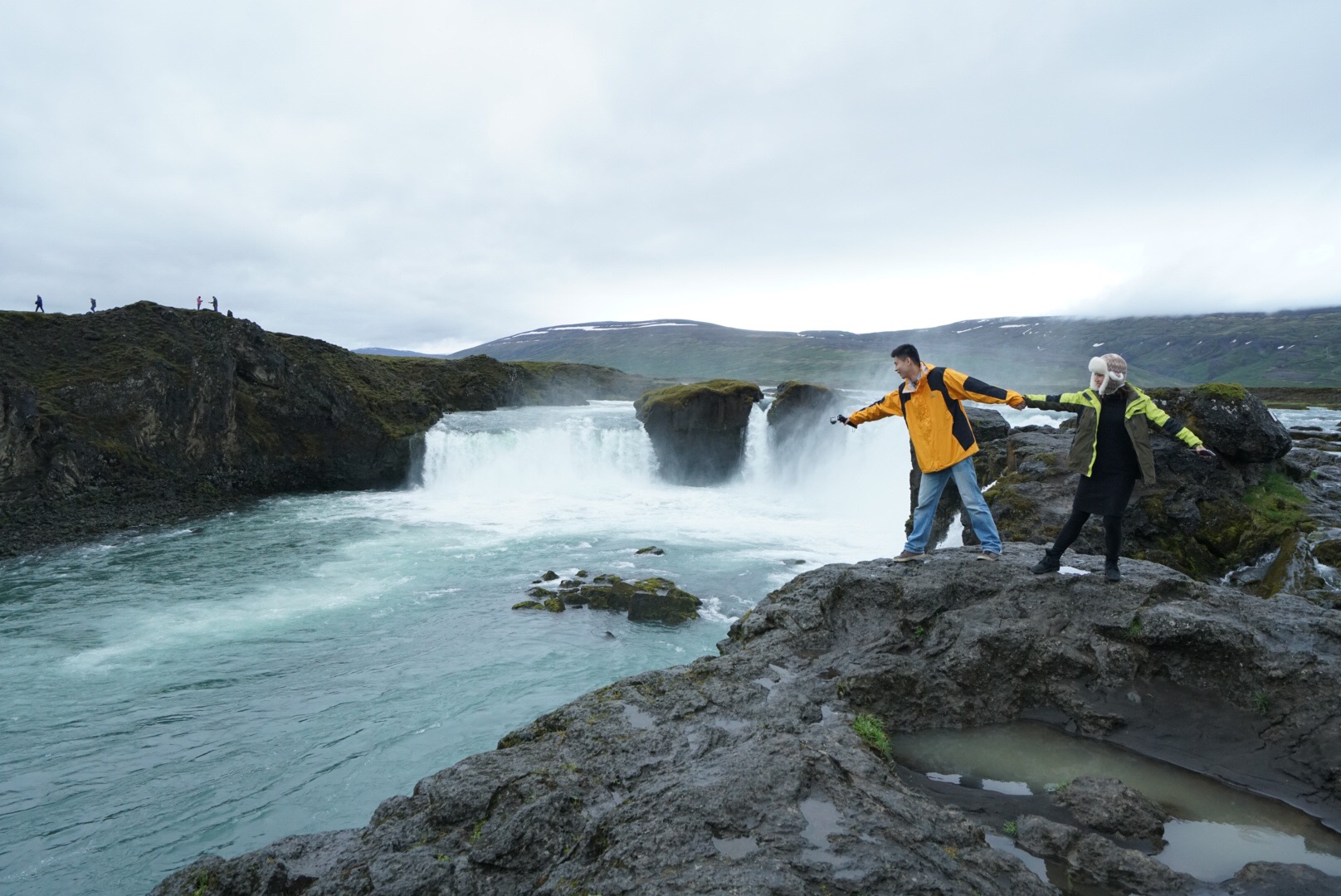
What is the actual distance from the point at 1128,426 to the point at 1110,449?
0.92 feet

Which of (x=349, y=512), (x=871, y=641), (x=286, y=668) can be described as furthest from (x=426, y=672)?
(x=349, y=512)

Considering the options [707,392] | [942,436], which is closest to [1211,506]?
[942,436]

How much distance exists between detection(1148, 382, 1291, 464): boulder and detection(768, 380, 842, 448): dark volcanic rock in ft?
78.1

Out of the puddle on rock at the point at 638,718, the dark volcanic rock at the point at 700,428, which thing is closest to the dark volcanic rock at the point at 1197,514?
the puddle on rock at the point at 638,718

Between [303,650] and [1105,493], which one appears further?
[303,650]

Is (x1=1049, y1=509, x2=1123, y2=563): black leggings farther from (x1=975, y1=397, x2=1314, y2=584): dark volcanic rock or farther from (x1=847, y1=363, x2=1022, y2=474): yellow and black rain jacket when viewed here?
(x1=975, y1=397, x2=1314, y2=584): dark volcanic rock

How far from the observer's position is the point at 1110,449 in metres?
6.53

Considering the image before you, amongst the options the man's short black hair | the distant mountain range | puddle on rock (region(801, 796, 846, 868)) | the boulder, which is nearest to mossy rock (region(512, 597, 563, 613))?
the man's short black hair

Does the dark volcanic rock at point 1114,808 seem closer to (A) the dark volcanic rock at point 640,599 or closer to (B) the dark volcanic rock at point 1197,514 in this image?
(B) the dark volcanic rock at point 1197,514

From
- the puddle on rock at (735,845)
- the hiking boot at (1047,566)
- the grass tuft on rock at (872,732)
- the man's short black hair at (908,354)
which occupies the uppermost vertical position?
the man's short black hair at (908,354)

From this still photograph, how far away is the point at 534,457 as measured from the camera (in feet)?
120

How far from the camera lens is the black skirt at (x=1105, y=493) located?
6.46 m

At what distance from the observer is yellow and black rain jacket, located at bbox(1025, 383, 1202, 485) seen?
6195 millimetres

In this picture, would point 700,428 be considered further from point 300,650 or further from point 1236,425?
point 1236,425
